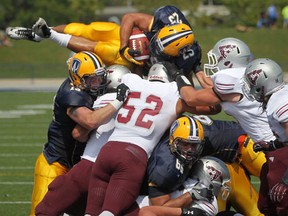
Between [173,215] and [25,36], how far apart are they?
225 cm

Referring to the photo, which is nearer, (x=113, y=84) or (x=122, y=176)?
(x=122, y=176)

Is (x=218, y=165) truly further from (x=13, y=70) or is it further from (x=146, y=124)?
(x=13, y=70)

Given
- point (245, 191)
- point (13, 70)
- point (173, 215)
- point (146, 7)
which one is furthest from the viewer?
point (146, 7)

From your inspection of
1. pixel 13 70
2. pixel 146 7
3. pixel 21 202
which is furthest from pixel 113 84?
pixel 146 7

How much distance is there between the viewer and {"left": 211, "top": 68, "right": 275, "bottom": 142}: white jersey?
6.00m

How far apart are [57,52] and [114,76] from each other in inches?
906

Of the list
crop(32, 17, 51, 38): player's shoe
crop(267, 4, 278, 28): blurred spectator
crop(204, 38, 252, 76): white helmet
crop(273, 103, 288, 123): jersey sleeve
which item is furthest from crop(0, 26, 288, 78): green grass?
crop(273, 103, 288, 123): jersey sleeve

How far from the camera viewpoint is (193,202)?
5.92 meters

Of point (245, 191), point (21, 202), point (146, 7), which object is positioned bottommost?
point (146, 7)

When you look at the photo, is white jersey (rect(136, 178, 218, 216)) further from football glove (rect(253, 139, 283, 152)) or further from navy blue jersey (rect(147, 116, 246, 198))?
football glove (rect(253, 139, 283, 152))

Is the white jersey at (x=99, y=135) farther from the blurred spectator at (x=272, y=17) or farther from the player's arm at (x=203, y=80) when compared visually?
the blurred spectator at (x=272, y=17)

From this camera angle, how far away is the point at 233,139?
6355mm

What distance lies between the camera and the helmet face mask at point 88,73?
6223mm

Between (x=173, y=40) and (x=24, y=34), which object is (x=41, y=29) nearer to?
(x=24, y=34)
